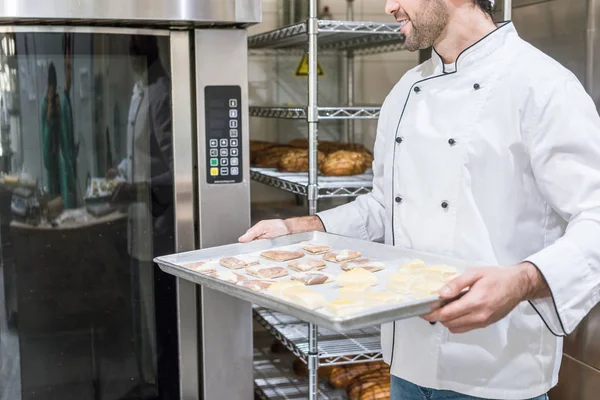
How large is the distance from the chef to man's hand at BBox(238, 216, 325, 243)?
0.02 meters

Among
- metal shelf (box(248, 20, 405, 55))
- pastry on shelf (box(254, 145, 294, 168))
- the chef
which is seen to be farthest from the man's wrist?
pastry on shelf (box(254, 145, 294, 168))

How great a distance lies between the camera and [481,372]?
4.19 feet

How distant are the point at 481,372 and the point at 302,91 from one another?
168 cm

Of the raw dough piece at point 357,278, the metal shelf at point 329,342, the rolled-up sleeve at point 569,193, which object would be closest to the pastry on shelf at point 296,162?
the metal shelf at point 329,342

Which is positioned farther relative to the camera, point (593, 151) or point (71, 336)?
point (71, 336)

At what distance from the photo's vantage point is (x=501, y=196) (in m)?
1.24

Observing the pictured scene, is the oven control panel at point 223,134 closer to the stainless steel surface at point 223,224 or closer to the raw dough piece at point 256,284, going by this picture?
the stainless steel surface at point 223,224

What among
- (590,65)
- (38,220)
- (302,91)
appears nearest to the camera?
(38,220)

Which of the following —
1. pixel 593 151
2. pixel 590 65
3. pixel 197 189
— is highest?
pixel 590 65

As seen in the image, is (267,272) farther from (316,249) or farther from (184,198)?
(184,198)

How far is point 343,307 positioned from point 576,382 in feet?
3.70

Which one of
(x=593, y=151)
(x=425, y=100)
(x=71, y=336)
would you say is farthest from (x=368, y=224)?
(x=71, y=336)

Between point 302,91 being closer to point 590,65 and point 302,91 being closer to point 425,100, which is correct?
point 590,65

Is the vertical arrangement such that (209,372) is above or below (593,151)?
below
